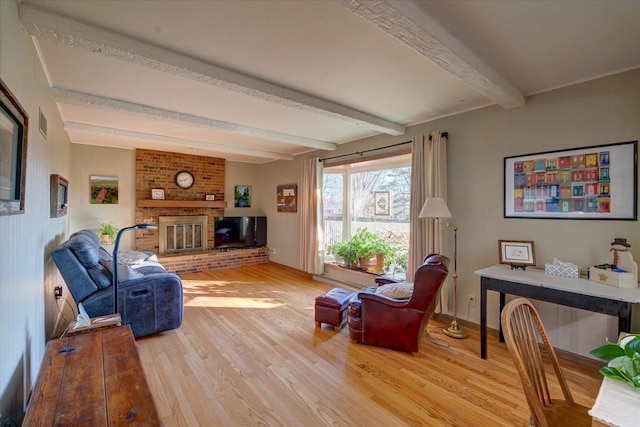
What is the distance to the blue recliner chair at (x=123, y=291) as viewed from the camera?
2.60 m

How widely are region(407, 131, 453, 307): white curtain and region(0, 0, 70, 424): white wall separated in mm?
3482

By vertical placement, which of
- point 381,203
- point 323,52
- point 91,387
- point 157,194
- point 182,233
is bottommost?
point 91,387

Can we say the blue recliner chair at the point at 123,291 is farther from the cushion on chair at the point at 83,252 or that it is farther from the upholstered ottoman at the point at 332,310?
the upholstered ottoman at the point at 332,310

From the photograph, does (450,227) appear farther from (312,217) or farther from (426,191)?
(312,217)

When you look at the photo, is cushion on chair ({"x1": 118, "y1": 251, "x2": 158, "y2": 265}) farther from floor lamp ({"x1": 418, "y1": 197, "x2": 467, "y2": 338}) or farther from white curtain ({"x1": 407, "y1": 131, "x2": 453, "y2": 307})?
floor lamp ({"x1": 418, "y1": 197, "x2": 467, "y2": 338})

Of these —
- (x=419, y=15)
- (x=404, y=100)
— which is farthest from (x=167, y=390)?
(x=404, y=100)

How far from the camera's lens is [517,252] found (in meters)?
2.74

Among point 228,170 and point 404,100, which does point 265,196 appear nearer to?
point 228,170

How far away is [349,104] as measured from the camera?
299 centimetres

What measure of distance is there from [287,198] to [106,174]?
3.42 metres

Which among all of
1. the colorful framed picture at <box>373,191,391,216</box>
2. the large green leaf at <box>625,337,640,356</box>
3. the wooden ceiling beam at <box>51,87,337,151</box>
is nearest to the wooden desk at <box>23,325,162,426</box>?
the large green leaf at <box>625,337,640,356</box>

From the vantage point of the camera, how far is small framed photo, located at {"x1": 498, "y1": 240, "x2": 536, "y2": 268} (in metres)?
2.69

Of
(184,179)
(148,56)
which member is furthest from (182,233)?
(148,56)

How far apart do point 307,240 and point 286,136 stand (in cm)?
200
